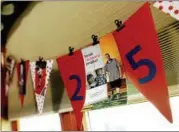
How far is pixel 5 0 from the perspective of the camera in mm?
3727

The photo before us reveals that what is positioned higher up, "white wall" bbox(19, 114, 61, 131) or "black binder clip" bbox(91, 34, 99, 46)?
"black binder clip" bbox(91, 34, 99, 46)

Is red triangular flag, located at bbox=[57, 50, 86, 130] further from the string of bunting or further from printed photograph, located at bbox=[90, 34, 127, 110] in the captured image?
printed photograph, located at bbox=[90, 34, 127, 110]

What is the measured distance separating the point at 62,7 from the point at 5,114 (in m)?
2.23

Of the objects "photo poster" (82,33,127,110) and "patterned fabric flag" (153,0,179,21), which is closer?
"patterned fabric flag" (153,0,179,21)

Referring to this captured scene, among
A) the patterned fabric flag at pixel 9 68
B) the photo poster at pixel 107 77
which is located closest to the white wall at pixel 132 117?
the photo poster at pixel 107 77

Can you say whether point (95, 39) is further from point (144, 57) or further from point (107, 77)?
point (144, 57)

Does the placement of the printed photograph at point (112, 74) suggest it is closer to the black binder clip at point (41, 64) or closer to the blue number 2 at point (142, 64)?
the blue number 2 at point (142, 64)

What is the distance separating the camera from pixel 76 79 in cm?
254

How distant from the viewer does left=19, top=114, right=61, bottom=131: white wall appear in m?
3.44

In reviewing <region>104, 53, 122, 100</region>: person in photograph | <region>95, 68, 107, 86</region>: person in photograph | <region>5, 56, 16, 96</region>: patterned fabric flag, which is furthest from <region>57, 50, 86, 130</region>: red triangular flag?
<region>5, 56, 16, 96</region>: patterned fabric flag

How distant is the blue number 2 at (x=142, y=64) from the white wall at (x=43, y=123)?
1654mm

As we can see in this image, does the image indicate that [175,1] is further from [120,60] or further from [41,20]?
[41,20]

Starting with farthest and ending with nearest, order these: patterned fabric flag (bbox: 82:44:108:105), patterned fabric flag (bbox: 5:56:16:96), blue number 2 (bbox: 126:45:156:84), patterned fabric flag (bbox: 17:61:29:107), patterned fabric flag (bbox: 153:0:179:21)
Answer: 1. patterned fabric flag (bbox: 5:56:16:96)
2. patterned fabric flag (bbox: 17:61:29:107)
3. patterned fabric flag (bbox: 82:44:108:105)
4. blue number 2 (bbox: 126:45:156:84)
5. patterned fabric flag (bbox: 153:0:179:21)

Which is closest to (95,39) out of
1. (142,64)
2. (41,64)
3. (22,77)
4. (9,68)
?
(142,64)
